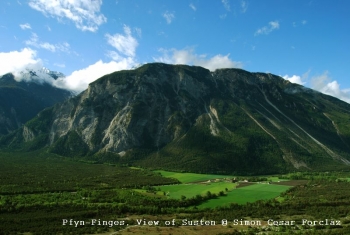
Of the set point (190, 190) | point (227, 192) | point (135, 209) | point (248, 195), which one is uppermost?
point (190, 190)

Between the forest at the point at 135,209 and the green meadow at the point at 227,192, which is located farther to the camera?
the green meadow at the point at 227,192

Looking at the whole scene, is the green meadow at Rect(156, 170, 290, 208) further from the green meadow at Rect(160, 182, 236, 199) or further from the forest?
the forest

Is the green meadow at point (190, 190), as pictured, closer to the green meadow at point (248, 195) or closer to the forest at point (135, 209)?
the forest at point (135, 209)

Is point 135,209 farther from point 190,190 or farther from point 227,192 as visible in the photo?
point 227,192

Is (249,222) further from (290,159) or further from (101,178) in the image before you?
(290,159)

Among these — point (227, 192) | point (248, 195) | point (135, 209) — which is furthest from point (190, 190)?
point (135, 209)

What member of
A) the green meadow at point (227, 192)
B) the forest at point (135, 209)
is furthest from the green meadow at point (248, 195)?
the forest at point (135, 209)

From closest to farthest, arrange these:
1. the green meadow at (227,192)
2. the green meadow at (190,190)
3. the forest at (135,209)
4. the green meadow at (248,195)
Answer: the forest at (135,209), the green meadow at (248,195), the green meadow at (227,192), the green meadow at (190,190)

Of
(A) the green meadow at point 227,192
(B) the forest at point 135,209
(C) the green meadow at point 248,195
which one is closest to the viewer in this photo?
(B) the forest at point 135,209

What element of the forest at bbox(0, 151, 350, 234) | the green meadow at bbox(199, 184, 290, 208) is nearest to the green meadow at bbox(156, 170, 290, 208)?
the green meadow at bbox(199, 184, 290, 208)
